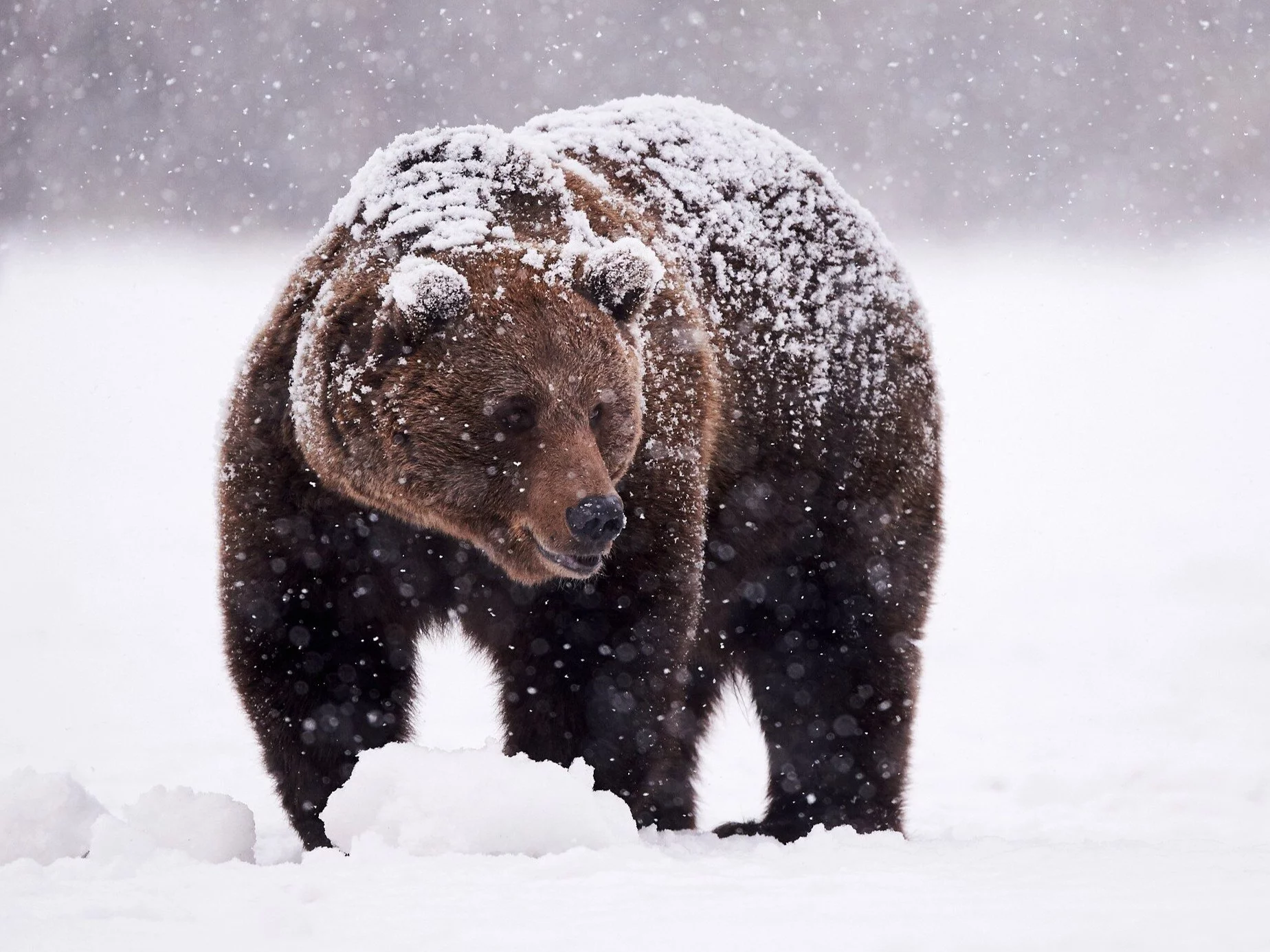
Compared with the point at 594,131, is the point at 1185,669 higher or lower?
lower

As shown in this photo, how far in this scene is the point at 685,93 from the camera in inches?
963

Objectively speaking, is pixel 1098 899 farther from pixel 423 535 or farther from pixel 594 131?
pixel 594 131

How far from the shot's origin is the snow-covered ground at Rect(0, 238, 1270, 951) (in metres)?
2.47

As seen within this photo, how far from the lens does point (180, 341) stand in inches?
742

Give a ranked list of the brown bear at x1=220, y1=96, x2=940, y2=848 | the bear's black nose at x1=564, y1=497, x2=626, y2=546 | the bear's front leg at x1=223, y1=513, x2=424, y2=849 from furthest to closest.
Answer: the bear's front leg at x1=223, y1=513, x2=424, y2=849
the brown bear at x1=220, y1=96, x2=940, y2=848
the bear's black nose at x1=564, y1=497, x2=626, y2=546

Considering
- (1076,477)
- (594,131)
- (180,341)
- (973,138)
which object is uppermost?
(973,138)

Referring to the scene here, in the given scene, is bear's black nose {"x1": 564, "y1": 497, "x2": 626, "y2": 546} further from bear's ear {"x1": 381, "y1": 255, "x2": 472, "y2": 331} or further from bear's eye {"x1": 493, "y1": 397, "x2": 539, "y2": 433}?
bear's ear {"x1": 381, "y1": 255, "x2": 472, "y2": 331}

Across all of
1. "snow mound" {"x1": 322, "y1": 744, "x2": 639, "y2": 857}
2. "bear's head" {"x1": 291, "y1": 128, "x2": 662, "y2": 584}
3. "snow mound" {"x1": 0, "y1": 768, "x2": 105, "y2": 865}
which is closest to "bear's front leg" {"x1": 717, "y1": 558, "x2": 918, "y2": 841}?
"bear's head" {"x1": 291, "y1": 128, "x2": 662, "y2": 584}

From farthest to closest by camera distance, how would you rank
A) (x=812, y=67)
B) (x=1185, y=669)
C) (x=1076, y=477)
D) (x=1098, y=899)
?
(x=812, y=67) < (x=1076, y=477) < (x=1185, y=669) < (x=1098, y=899)

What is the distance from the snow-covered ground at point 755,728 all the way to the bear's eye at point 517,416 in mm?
893

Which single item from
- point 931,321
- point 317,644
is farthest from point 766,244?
point 931,321

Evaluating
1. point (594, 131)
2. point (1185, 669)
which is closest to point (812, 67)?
point (1185, 669)

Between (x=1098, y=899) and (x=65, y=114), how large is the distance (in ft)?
80.8

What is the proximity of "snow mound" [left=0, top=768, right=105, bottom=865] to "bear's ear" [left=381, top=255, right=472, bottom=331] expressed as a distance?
154 cm
